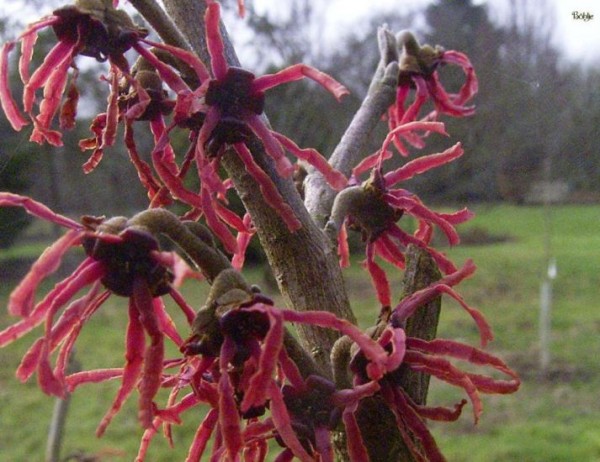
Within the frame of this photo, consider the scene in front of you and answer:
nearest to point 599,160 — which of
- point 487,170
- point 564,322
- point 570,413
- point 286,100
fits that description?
point 487,170

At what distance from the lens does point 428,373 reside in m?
0.49

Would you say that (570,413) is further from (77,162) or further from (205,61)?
(205,61)

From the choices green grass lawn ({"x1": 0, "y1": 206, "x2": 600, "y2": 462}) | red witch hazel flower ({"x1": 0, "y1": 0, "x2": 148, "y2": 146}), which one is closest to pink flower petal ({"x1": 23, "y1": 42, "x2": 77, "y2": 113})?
red witch hazel flower ({"x1": 0, "y1": 0, "x2": 148, "y2": 146})

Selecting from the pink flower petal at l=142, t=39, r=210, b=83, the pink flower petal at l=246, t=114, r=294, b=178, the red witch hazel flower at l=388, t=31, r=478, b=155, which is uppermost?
the red witch hazel flower at l=388, t=31, r=478, b=155

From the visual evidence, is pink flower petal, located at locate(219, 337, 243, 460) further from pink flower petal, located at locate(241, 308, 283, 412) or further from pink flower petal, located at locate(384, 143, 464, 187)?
pink flower petal, located at locate(384, 143, 464, 187)

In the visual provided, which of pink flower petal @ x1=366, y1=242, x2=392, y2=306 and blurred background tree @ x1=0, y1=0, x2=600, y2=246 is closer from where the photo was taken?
pink flower petal @ x1=366, y1=242, x2=392, y2=306

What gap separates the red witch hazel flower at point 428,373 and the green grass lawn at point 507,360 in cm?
142

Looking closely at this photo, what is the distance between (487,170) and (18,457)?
8.72ft

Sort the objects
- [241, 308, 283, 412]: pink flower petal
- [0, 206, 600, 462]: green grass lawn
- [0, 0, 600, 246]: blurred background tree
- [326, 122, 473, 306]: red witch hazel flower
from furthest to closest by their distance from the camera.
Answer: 1. [0, 206, 600, 462]: green grass lawn
2. [0, 0, 600, 246]: blurred background tree
3. [326, 122, 473, 306]: red witch hazel flower
4. [241, 308, 283, 412]: pink flower petal

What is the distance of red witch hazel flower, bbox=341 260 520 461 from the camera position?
46 centimetres

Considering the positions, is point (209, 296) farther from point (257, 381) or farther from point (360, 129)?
point (360, 129)

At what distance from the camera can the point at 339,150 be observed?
28.3 inches

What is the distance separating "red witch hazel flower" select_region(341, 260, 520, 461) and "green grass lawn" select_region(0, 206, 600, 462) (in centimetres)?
142

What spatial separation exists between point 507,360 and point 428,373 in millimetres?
4274
